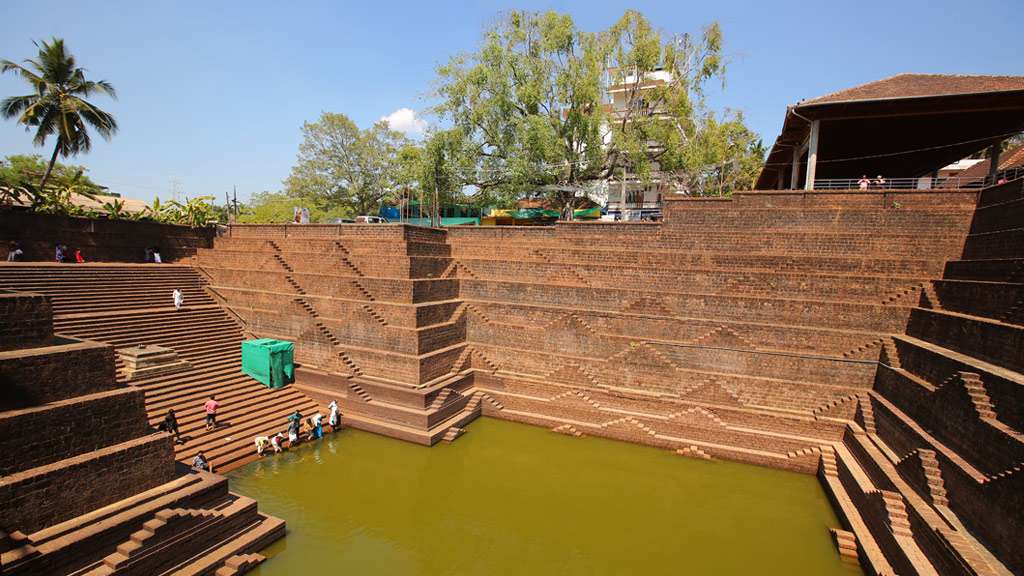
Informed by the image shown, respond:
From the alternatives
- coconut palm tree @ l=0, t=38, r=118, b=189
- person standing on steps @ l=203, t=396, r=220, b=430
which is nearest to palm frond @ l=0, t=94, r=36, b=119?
coconut palm tree @ l=0, t=38, r=118, b=189

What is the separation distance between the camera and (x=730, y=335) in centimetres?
1105

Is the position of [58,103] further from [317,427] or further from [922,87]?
[922,87]

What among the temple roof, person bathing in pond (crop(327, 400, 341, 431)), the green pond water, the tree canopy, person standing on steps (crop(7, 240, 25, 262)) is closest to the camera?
the green pond water

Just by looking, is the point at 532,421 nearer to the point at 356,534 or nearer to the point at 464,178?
the point at 356,534

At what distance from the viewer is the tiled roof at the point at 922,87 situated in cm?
1087

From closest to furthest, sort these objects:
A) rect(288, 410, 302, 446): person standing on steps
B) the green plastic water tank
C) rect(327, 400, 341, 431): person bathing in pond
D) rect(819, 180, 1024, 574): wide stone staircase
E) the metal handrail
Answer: rect(819, 180, 1024, 574): wide stone staircase, rect(288, 410, 302, 446): person standing on steps, rect(327, 400, 341, 431): person bathing in pond, the metal handrail, the green plastic water tank

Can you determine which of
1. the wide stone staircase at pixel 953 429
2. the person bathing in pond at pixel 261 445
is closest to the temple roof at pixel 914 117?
the wide stone staircase at pixel 953 429

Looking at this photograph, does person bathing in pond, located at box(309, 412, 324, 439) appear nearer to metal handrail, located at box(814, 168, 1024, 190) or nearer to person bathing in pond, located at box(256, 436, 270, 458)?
person bathing in pond, located at box(256, 436, 270, 458)

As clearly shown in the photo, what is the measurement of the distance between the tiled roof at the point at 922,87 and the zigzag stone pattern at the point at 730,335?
265 cm

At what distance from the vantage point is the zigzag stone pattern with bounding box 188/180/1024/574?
7.25 m

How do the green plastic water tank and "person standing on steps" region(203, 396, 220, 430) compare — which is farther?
the green plastic water tank

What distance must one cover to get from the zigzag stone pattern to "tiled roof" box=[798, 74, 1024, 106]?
2647mm

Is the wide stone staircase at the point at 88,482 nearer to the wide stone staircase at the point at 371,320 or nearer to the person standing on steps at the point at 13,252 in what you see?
the wide stone staircase at the point at 371,320

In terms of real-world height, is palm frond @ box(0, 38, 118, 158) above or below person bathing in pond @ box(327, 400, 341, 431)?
above
